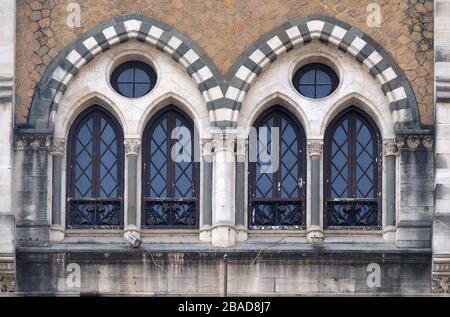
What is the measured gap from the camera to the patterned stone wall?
180ft

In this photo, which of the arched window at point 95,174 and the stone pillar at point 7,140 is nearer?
the stone pillar at point 7,140

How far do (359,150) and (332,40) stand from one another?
1.74m

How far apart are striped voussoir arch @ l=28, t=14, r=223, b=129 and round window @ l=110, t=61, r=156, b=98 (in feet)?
1.41

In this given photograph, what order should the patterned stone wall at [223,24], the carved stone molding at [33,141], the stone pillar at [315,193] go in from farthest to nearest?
the patterned stone wall at [223,24] → the carved stone molding at [33,141] → the stone pillar at [315,193]

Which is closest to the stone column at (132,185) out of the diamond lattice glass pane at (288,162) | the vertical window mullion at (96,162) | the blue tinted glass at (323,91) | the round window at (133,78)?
the vertical window mullion at (96,162)

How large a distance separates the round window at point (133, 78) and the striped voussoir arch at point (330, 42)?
1.27 meters

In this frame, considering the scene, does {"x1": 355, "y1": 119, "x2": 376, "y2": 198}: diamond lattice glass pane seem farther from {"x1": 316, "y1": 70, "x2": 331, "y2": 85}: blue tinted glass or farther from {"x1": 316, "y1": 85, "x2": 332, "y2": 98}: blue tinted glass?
{"x1": 316, "y1": 70, "x2": 331, "y2": 85}: blue tinted glass

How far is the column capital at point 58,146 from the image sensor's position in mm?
54688

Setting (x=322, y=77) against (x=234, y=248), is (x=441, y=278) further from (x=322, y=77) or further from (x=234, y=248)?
(x=322, y=77)

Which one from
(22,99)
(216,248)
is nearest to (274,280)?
(216,248)

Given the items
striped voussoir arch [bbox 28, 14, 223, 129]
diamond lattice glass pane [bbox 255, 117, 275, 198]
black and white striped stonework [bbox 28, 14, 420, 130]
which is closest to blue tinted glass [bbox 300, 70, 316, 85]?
black and white striped stonework [bbox 28, 14, 420, 130]

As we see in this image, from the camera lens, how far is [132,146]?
2153 inches

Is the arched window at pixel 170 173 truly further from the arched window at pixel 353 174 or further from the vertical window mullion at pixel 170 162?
the arched window at pixel 353 174

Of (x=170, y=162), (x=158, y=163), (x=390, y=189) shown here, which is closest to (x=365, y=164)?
(x=390, y=189)
